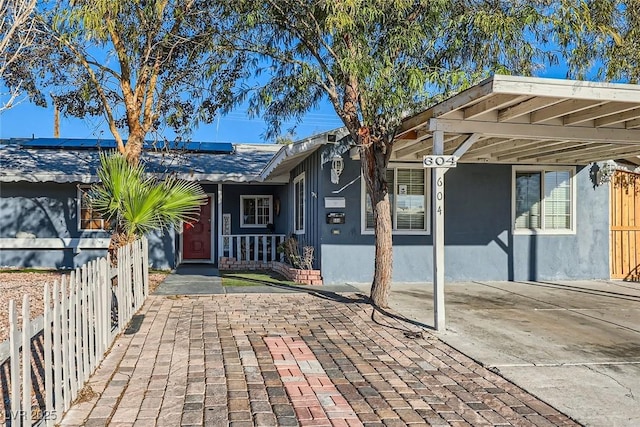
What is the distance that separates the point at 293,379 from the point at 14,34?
788 centimetres

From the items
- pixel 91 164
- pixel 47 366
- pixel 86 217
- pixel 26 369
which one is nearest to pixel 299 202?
pixel 86 217

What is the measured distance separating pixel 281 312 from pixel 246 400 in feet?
11.5

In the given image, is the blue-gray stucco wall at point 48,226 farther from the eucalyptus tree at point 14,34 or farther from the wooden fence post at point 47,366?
the wooden fence post at point 47,366

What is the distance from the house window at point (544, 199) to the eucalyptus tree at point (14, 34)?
9.21 meters

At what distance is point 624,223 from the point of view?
37.9ft

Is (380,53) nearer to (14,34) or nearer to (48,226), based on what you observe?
(14,34)

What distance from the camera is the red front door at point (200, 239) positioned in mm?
15188

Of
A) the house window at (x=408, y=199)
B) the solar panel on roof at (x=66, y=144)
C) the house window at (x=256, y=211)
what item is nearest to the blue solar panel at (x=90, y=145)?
the solar panel on roof at (x=66, y=144)

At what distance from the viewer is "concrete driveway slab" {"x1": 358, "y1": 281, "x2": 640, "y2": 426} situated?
4.19 meters

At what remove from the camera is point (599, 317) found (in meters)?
7.25

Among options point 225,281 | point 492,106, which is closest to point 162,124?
point 225,281

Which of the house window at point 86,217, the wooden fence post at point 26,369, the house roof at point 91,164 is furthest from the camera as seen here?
the house window at point 86,217

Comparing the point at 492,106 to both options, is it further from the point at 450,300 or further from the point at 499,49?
the point at 450,300

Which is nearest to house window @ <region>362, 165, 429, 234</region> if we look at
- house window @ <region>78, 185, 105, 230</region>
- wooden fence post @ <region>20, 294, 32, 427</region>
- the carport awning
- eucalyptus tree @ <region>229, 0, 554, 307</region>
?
the carport awning
